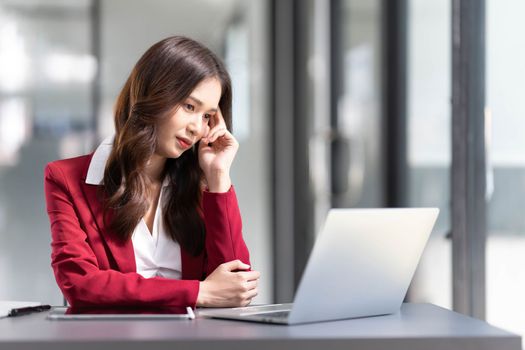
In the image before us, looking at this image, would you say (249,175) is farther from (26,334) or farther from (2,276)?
(26,334)

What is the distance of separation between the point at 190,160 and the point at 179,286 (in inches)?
22.1

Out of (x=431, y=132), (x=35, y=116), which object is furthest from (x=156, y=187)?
(x=35, y=116)

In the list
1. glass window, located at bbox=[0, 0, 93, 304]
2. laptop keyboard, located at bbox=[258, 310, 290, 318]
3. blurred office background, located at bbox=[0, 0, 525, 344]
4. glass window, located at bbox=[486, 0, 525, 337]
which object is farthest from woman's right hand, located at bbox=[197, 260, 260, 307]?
glass window, located at bbox=[0, 0, 93, 304]

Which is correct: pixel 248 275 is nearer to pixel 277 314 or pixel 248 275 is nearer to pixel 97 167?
pixel 277 314

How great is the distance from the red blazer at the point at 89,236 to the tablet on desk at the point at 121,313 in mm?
139

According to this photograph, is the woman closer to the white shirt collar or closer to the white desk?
the white shirt collar

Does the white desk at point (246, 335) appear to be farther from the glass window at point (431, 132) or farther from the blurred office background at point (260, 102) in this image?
the blurred office background at point (260, 102)

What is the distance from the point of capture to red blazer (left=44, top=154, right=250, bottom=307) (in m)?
2.06

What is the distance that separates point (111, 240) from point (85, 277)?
0.26 meters

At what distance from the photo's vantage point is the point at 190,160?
2395mm

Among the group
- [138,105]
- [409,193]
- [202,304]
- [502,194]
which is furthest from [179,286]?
[409,193]

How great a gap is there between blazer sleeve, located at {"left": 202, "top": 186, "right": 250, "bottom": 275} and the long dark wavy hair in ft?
0.15

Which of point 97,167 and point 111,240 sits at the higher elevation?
point 97,167

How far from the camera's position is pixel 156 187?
237 centimetres
